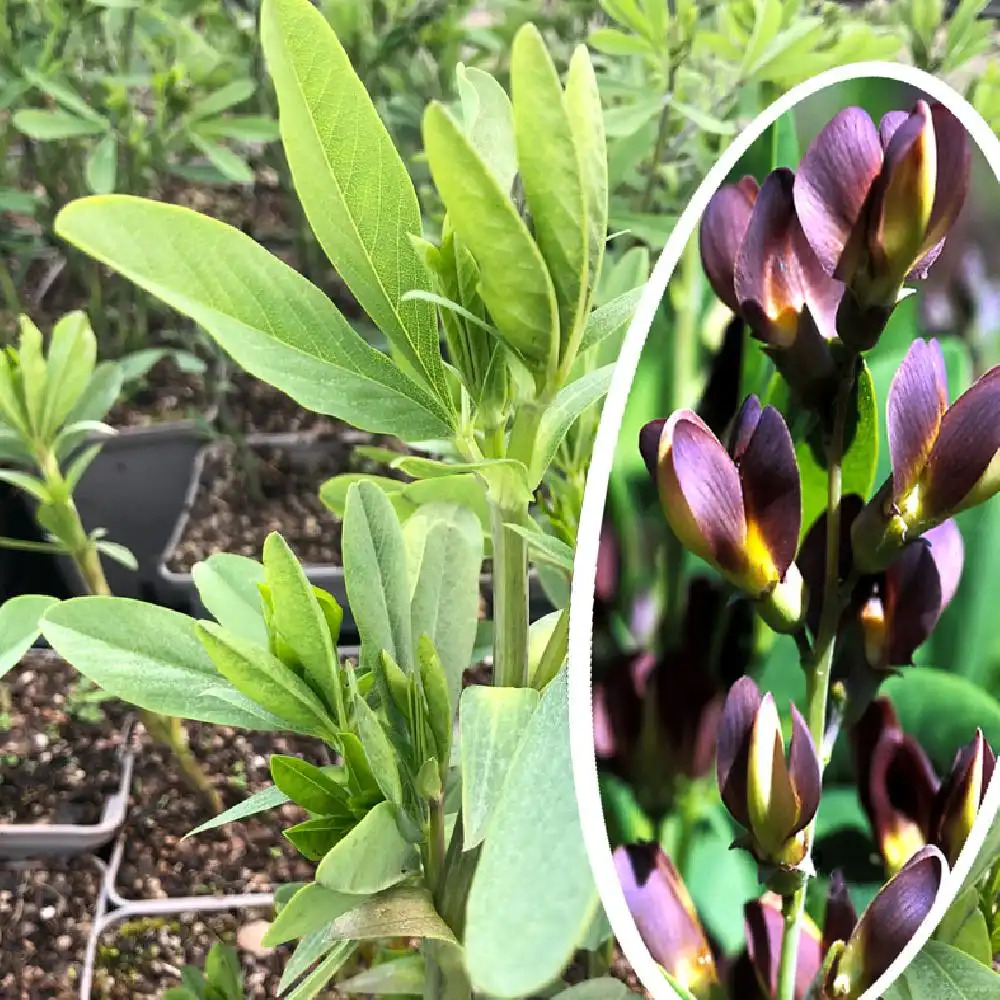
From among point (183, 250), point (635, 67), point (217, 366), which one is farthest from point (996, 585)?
point (217, 366)

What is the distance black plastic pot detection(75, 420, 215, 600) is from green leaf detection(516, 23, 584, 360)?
1.14m

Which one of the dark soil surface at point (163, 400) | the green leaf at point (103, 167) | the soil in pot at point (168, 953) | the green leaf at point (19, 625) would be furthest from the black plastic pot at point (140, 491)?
the green leaf at point (19, 625)

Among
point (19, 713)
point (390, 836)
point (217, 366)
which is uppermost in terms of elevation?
point (390, 836)

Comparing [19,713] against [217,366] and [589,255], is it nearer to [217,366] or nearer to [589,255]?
[217,366]

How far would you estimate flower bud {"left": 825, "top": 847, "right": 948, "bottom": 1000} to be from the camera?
33 cm

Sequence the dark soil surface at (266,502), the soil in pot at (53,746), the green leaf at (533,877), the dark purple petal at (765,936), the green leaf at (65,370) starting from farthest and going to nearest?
the dark soil surface at (266,502), the soil in pot at (53,746), the green leaf at (65,370), the dark purple petal at (765,936), the green leaf at (533,877)

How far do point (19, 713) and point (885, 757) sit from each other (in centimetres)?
103

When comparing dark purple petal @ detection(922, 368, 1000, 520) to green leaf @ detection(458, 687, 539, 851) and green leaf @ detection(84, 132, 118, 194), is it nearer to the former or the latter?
green leaf @ detection(458, 687, 539, 851)

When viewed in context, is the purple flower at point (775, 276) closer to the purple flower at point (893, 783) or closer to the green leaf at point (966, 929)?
the purple flower at point (893, 783)

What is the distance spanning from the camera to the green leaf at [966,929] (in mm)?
489

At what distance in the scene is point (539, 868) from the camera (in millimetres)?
269

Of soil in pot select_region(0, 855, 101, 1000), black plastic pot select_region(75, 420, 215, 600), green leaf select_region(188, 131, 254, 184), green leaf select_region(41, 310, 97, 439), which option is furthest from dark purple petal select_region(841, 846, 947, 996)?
black plastic pot select_region(75, 420, 215, 600)

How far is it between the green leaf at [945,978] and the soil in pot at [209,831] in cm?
66

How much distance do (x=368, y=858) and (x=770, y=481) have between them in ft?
0.63
